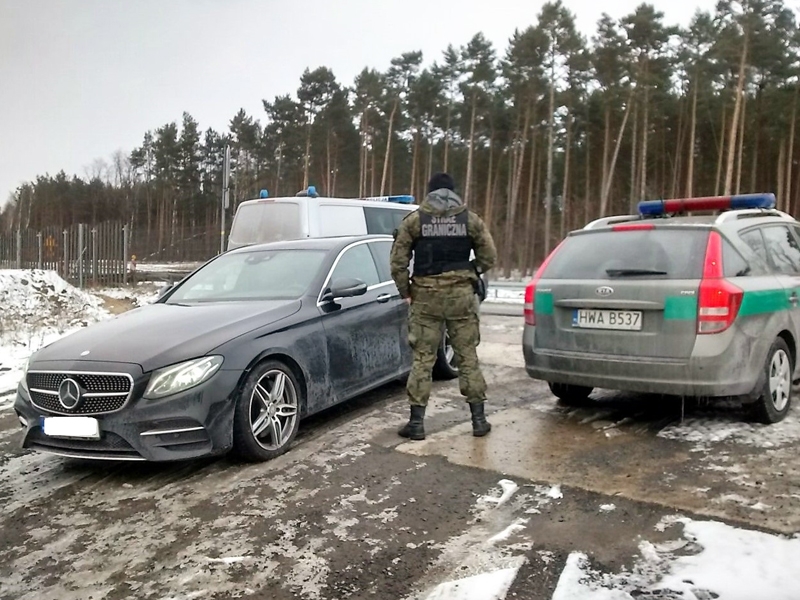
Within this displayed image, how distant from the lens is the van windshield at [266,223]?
982 centimetres

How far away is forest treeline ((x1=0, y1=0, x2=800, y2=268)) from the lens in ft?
105

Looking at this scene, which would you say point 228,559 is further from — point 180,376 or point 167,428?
point 180,376

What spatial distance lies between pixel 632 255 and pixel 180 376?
3231 mm

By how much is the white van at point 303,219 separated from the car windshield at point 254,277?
3.36 metres

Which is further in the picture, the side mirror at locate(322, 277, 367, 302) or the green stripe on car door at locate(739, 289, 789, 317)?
the side mirror at locate(322, 277, 367, 302)

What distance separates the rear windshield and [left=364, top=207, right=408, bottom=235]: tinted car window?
5.29 metres

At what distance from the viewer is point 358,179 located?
1780 inches

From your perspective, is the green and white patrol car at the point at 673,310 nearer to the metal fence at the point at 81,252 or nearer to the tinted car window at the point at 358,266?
the tinted car window at the point at 358,266

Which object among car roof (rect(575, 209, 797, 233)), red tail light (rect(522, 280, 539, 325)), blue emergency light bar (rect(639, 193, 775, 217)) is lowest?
red tail light (rect(522, 280, 539, 325))

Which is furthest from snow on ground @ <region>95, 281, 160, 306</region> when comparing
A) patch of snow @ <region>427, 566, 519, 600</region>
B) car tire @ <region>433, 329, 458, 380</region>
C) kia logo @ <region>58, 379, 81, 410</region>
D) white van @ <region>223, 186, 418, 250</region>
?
patch of snow @ <region>427, 566, 519, 600</region>

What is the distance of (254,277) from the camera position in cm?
589

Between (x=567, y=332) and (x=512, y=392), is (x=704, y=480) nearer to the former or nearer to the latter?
(x=567, y=332)

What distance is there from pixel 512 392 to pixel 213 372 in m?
3.15

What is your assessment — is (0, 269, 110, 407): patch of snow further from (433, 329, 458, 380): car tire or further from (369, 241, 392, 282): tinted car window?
(433, 329, 458, 380): car tire
